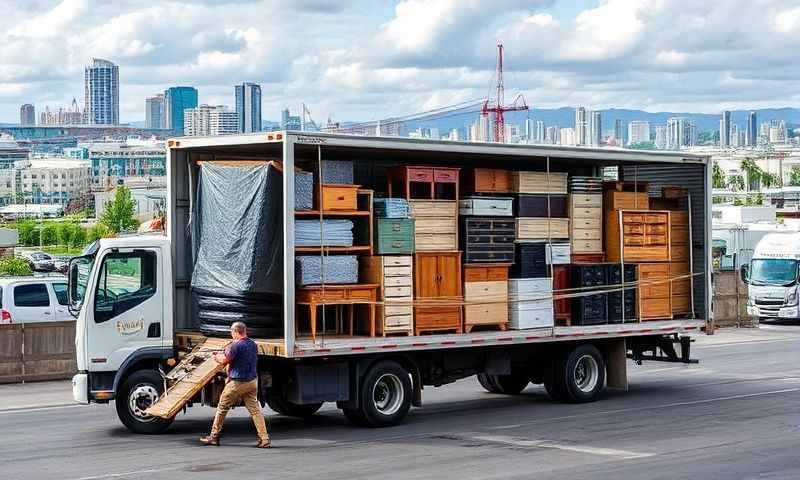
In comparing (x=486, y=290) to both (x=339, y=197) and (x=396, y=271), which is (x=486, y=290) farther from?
(x=339, y=197)

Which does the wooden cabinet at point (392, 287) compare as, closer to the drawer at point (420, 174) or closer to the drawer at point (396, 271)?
the drawer at point (396, 271)

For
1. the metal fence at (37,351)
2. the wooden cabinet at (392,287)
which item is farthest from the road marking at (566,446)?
the metal fence at (37,351)

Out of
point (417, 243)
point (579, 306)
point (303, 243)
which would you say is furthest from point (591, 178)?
point (303, 243)

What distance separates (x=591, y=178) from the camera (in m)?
21.1

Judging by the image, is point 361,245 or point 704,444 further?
point 361,245

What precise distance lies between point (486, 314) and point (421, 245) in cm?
158

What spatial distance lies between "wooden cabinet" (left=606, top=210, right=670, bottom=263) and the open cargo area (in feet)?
0.08

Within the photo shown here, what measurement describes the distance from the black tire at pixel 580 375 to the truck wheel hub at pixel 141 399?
21.7 feet

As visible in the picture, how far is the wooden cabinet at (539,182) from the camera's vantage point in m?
19.9

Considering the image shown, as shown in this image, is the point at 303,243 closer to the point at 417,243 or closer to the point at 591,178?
the point at 417,243

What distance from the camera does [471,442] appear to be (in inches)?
659

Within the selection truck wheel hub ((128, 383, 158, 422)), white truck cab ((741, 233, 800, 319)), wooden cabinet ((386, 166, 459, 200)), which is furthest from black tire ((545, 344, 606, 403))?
white truck cab ((741, 233, 800, 319))

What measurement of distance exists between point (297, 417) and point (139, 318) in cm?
308

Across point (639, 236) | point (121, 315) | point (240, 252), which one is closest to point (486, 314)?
point (639, 236)
